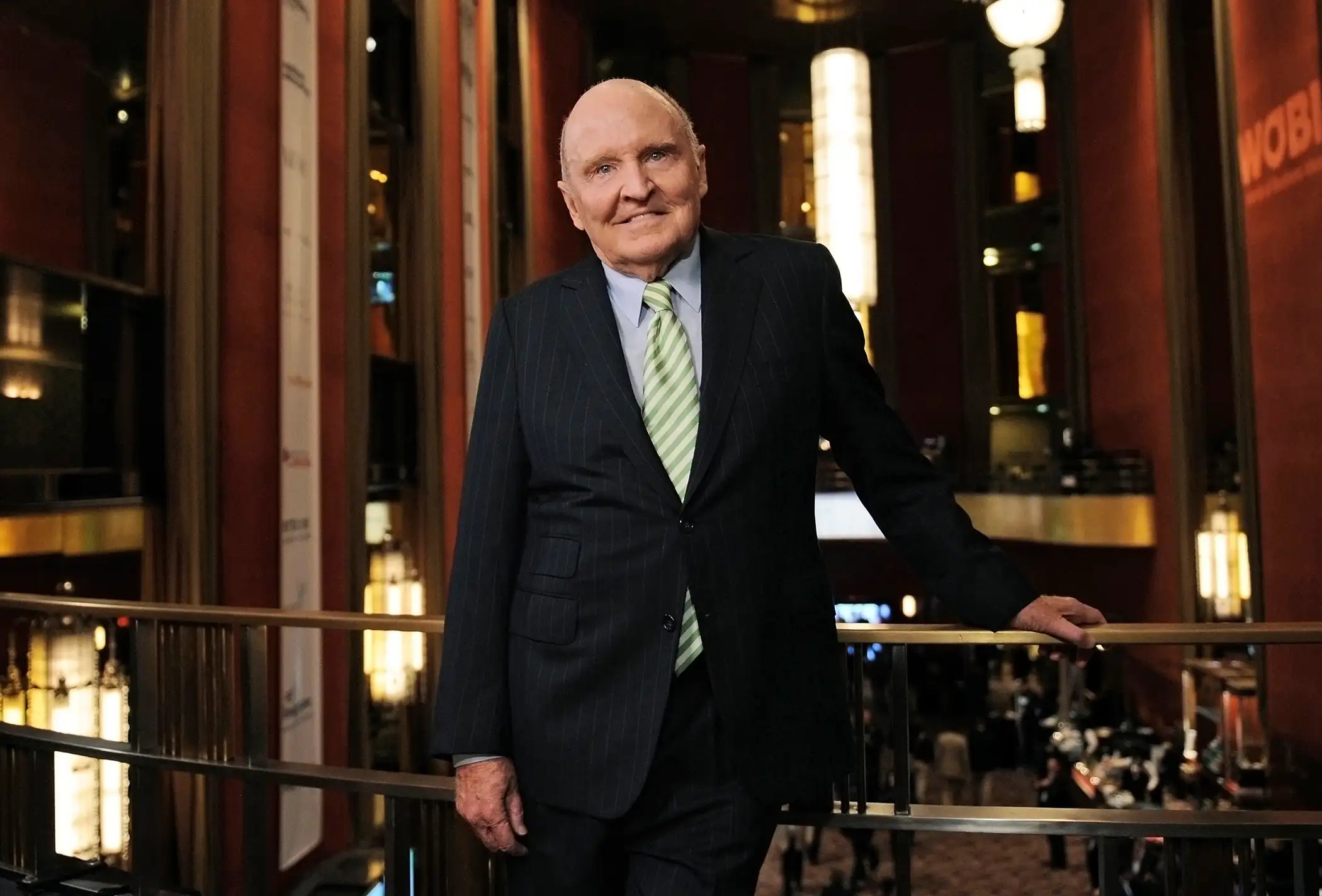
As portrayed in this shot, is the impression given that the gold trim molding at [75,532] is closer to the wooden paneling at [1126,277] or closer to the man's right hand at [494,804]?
the man's right hand at [494,804]

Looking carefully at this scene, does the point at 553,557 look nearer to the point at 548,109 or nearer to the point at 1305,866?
the point at 1305,866

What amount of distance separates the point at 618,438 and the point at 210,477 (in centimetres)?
420

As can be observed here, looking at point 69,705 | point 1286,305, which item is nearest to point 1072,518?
point 1286,305

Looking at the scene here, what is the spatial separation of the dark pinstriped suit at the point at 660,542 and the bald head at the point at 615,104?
16 centimetres

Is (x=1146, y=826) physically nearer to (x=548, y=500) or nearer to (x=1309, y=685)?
(x=548, y=500)

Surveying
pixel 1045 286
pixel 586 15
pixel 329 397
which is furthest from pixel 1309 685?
pixel 586 15

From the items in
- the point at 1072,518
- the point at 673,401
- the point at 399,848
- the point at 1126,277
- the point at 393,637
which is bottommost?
the point at 393,637

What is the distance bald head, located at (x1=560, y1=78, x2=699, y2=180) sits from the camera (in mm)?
1497

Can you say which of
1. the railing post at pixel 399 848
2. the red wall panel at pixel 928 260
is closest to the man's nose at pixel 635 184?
the railing post at pixel 399 848

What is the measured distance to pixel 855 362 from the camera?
159 centimetres

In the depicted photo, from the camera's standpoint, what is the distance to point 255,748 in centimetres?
225

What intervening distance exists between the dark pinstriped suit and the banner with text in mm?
4582

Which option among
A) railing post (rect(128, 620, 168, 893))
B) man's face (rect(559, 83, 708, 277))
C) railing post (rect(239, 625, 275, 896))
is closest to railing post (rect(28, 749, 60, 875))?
railing post (rect(128, 620, 168, 893))

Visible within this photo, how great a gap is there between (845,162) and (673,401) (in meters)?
10.5
